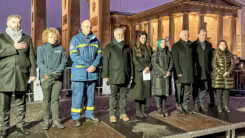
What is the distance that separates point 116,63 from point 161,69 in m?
1.02

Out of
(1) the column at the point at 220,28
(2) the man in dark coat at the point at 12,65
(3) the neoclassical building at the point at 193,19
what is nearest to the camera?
(2) the man in dark coat at the point at 12,65

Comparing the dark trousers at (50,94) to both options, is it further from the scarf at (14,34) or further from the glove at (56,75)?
the scarf at (14,34)

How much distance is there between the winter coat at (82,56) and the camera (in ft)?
14.0

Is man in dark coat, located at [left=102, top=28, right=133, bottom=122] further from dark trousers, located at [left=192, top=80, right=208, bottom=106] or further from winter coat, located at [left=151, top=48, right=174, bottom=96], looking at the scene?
dark trousers, located at [left=192, top=80, right=208, bottom=106]

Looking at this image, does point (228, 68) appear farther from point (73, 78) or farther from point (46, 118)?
point (46, 118)

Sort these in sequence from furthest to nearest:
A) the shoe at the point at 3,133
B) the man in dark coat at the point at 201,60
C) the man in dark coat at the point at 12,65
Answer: the man in dark coat at the point at 201,60
the shoe at the point at 3,133
the man in dark coat at the point at 12,65

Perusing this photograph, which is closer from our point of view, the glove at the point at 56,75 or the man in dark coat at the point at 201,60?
the glove at the point at 56,75

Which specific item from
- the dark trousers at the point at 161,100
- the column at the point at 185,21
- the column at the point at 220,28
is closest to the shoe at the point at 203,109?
the dark trousers at the point at 161,100

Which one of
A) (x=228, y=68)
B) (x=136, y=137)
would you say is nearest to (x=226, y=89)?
(x=228, y=68)

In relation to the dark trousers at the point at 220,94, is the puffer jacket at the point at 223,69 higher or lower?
higher

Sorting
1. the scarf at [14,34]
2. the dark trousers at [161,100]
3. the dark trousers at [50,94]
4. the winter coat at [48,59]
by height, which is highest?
the scarf at [14,34]

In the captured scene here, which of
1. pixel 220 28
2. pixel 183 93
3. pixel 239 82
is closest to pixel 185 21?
pixel 220 28

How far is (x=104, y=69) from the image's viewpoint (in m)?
4.62

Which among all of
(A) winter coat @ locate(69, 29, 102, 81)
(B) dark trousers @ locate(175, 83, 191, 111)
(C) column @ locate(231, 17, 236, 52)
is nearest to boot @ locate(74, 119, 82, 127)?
(A) winter coat @ locate(69, 29, 102, 81)
